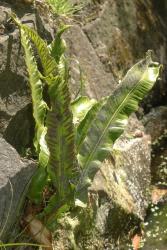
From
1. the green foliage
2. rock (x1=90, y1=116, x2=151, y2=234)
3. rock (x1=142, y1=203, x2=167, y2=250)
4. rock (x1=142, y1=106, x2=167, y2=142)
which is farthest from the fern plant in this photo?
rock (x1=142, y1=106, x2=167, y2=142)

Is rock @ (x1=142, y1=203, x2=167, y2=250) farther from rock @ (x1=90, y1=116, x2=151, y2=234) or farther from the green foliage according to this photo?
the green foliage

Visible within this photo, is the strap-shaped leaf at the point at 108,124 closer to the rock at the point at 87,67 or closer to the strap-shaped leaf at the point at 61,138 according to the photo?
the strap-shaped leaf at the point at 61,138

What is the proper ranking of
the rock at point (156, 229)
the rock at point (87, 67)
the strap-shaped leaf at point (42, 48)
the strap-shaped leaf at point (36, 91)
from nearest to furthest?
the strap-shaped leaf at point (42, 48)
the strap-shaped leaf at point (36, 91)
the rock at point (156, 229)
the rock at point (87, 67)

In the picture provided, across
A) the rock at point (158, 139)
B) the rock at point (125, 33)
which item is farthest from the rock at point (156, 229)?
the rock at point (125, 33)

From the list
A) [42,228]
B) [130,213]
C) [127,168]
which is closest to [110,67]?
[127,168]

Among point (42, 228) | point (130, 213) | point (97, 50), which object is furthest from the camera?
point (97, 50)

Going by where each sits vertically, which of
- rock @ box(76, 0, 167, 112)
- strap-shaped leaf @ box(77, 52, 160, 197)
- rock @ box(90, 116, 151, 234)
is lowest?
rock @ box(90, 116, 151, 234)

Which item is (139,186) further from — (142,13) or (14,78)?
(142,13)
